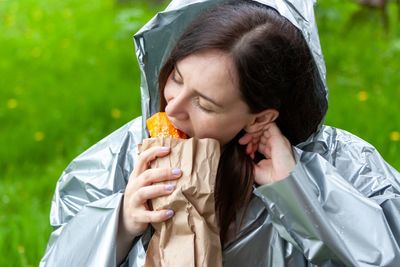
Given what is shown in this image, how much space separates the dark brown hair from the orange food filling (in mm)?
84

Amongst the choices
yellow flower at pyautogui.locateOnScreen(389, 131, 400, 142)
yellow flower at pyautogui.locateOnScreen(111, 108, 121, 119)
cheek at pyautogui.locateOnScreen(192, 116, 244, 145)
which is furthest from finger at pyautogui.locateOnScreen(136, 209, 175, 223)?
yellow flower at pyautogui.locateOnScreen(111, 108, 121, 119)

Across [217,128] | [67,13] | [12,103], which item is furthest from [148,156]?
[67,13]

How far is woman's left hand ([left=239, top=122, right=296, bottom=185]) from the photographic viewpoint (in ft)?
6.39

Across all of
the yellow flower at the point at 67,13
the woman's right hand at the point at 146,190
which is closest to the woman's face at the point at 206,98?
the woman's right hand at the point at 146,190

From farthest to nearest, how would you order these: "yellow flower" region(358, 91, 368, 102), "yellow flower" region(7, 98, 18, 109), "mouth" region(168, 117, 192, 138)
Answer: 1. "yellow flower" region(7, 98, 18, 109)
2. "yellow flower" region(358, 91, 368, 102)
3. "mouth" region(168, 117, 192, 138)

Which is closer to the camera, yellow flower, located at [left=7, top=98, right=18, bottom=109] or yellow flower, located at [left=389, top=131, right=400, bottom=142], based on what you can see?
yellow flower, located at [left=389, top=131, right=400, bottom=142]

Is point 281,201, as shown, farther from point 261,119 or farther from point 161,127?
point 161,127

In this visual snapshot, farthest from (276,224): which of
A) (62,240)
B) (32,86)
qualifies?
(32,86)

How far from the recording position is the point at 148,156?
188 cm

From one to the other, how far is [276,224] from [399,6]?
3.89m

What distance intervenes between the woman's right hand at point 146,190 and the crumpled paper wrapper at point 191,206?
17 mm

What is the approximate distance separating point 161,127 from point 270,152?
289 millimetres

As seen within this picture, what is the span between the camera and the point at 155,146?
1893 mm

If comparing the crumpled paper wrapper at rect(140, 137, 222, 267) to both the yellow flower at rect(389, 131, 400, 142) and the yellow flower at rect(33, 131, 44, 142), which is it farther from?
the yellow flower at rect(33, 131, 44, 142)
